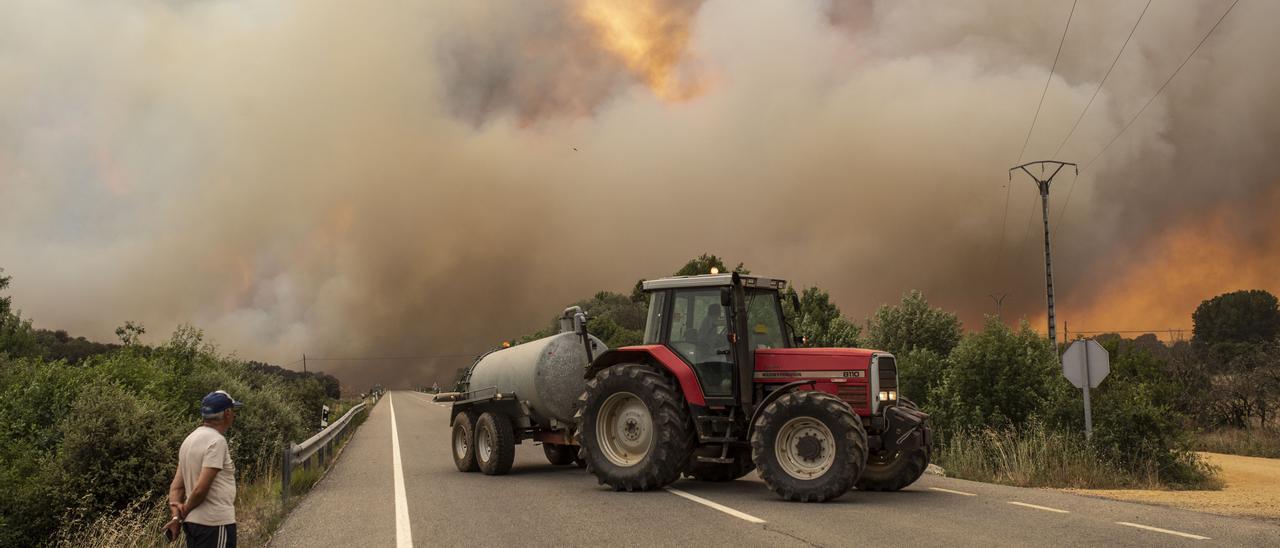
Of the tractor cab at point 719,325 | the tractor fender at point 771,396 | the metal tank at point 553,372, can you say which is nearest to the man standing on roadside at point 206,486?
the tractor fender at point 771,396

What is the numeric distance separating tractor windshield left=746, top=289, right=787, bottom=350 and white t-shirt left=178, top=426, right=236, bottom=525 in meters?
8.45

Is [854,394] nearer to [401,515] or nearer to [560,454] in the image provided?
[401,515]

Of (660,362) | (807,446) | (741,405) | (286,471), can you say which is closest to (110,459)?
(286,471)

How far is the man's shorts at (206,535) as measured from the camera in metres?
6.64

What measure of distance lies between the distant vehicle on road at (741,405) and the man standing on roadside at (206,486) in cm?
738

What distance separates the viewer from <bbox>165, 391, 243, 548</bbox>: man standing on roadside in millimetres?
6559

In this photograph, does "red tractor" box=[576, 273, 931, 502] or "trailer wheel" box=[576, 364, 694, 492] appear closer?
"red tractor" box=[576, 273, 931, 502]

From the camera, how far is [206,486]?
6.55 m

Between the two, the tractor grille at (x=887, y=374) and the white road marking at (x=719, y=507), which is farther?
the tractor grille at (x=887, y=374)

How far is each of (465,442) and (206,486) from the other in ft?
40.1

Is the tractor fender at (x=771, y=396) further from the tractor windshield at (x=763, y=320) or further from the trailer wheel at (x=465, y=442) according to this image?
the trailer wheel at (x=465, y=442)

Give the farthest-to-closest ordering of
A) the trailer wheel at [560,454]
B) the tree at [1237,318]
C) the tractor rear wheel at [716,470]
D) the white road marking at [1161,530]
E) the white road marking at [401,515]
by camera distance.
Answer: the tree at [1237,318] → the trailer wheel at [560,454] → the tractor rear wheel at [716,470] → the white road marking at [401,515] → the white road marking at [1161,530]

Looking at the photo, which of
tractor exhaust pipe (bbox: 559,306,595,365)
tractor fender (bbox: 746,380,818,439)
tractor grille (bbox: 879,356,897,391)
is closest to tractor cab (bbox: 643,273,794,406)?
tractor fender (bbox: 746,380,818,439)

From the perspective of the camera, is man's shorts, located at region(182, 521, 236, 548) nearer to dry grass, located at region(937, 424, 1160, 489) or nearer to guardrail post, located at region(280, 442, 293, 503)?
guardrail post, located at region(280, 442, 293, 503)
